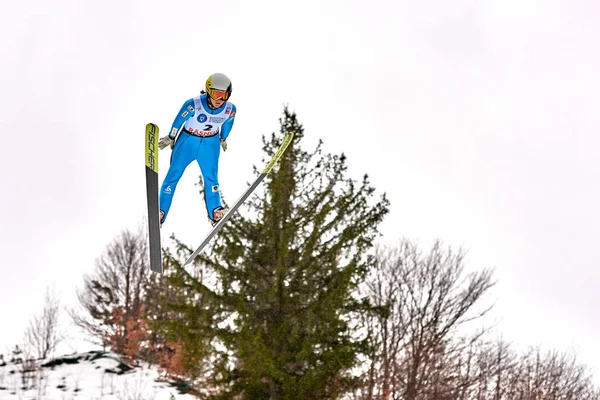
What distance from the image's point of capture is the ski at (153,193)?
632cm

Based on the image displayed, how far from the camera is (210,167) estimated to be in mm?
6871

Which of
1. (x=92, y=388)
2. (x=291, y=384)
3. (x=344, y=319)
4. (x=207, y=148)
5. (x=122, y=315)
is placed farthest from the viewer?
(x=122, y=315)

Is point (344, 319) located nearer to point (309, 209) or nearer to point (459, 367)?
point (309, 209)

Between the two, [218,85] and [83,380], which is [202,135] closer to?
[218,85]

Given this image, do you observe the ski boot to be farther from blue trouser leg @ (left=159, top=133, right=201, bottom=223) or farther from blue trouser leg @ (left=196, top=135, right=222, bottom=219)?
blue trouser leg @ (left=159, top=133, right=201, bottom=223)

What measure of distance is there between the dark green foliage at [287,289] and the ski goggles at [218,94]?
753 centimetres

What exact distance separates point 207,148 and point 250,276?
7.86 metres

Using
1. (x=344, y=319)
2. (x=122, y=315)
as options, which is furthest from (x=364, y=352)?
(x=122, y=315)

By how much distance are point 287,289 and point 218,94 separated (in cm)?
863

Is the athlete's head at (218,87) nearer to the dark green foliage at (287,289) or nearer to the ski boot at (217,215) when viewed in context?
the ski boot at (217,215)

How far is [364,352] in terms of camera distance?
13781 mm

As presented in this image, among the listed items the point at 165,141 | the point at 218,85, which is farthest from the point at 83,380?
the point at 218,85

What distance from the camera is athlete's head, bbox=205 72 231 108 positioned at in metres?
5.92

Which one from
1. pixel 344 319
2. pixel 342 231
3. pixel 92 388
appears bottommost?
pixel 92 388
